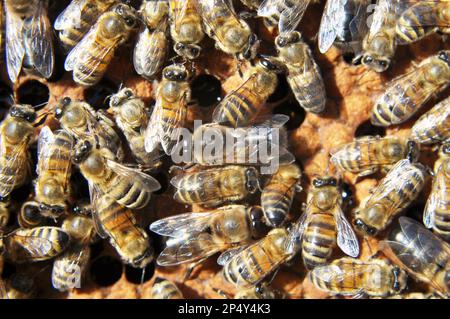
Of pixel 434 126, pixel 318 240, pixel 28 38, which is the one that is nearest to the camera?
pixel 318 240

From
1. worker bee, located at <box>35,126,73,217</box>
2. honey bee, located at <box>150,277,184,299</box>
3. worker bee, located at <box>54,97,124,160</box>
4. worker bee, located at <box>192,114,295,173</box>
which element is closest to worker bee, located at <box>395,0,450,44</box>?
worker bee, located at <box>192,114,295,173</box>

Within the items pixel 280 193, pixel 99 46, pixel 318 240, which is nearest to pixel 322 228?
pixel 318 240

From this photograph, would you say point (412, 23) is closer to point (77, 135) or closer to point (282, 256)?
point (282, 256)

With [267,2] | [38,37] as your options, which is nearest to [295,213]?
[267,2]

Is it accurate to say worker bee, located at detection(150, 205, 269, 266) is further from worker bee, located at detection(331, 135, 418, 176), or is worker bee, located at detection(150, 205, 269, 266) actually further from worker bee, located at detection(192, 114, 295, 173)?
worker bee, located at detection(331, 135, 418, 176)

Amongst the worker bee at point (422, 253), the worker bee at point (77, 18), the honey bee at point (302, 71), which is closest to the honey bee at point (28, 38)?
the worker bee at point (77, 18)

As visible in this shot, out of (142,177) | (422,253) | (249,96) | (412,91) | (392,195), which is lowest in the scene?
(422,253)

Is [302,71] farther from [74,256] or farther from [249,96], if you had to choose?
[74,256]
